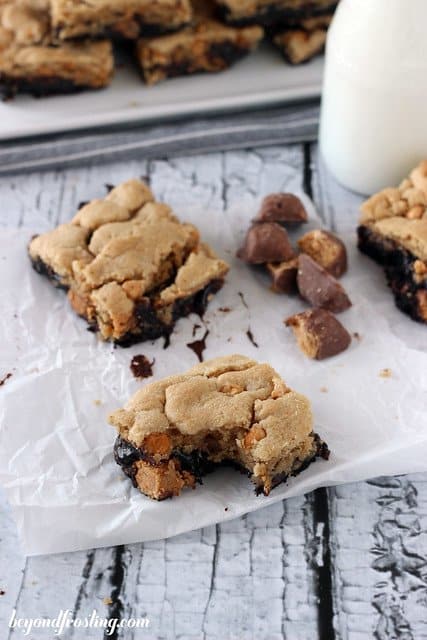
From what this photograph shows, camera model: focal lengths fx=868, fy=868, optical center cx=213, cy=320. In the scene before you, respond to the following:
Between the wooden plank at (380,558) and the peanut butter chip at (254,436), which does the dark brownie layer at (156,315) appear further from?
the wooden plank at (380,558)

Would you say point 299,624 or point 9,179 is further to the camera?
point 9,179

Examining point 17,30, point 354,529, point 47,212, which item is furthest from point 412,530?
point 17,30

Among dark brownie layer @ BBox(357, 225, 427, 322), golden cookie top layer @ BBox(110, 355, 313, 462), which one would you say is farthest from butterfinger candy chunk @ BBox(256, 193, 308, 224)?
golden cookie top layer @ BBox(110, 355, 313, 462)

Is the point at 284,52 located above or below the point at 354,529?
above

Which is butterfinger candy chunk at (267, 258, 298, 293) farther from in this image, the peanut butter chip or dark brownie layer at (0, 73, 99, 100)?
dark brownie layer at (0, 73, 99, 100)

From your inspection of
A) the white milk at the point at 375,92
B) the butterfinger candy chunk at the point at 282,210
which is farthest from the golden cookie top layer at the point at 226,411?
the white milk at the point at 375,92

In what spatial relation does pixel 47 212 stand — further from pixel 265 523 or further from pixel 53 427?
pixel 265 523

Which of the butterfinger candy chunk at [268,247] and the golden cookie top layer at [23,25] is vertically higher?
the golden cookie top layer at [23,25]

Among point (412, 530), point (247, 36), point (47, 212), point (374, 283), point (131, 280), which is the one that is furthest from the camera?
point (247, 36)
